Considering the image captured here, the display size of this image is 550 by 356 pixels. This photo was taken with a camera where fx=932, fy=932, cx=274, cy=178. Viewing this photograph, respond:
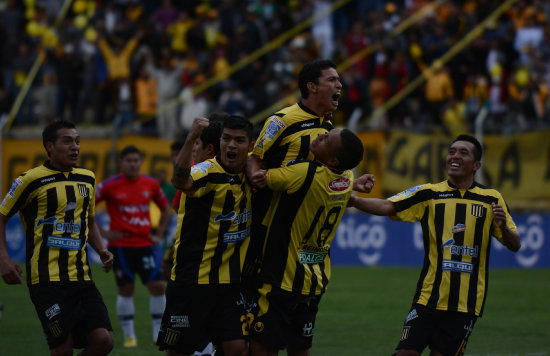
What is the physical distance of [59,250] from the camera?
8094mm

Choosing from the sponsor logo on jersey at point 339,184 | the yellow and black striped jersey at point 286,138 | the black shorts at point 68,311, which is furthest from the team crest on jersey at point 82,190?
the sponsor logo on jersey at point 339,184

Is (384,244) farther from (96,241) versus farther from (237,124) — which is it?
(237,124)

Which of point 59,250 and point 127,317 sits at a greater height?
point 59,250

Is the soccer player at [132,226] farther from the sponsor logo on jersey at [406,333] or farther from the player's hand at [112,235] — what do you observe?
the sponsor logo on jersey at [406,333]

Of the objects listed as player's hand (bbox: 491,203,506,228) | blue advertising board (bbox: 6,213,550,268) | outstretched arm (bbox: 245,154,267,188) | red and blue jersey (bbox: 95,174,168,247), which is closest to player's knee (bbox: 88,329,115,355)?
outstretched arm (bbox: 245,154,267,188)

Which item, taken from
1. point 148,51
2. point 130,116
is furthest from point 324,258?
point 148,51

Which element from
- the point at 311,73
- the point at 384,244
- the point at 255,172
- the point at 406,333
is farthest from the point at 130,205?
the point at 384,244

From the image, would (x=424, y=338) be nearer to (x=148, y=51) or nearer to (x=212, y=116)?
(x=212, y=116)

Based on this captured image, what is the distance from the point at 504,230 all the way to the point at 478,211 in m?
0.29

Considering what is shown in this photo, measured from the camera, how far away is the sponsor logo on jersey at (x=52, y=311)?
25.8 feet

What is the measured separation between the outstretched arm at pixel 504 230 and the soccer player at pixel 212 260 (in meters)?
2.07

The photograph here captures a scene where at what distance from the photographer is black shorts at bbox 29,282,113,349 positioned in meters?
7.87

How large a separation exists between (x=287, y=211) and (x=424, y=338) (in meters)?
1.55

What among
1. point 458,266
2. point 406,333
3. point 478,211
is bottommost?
point 406,333
